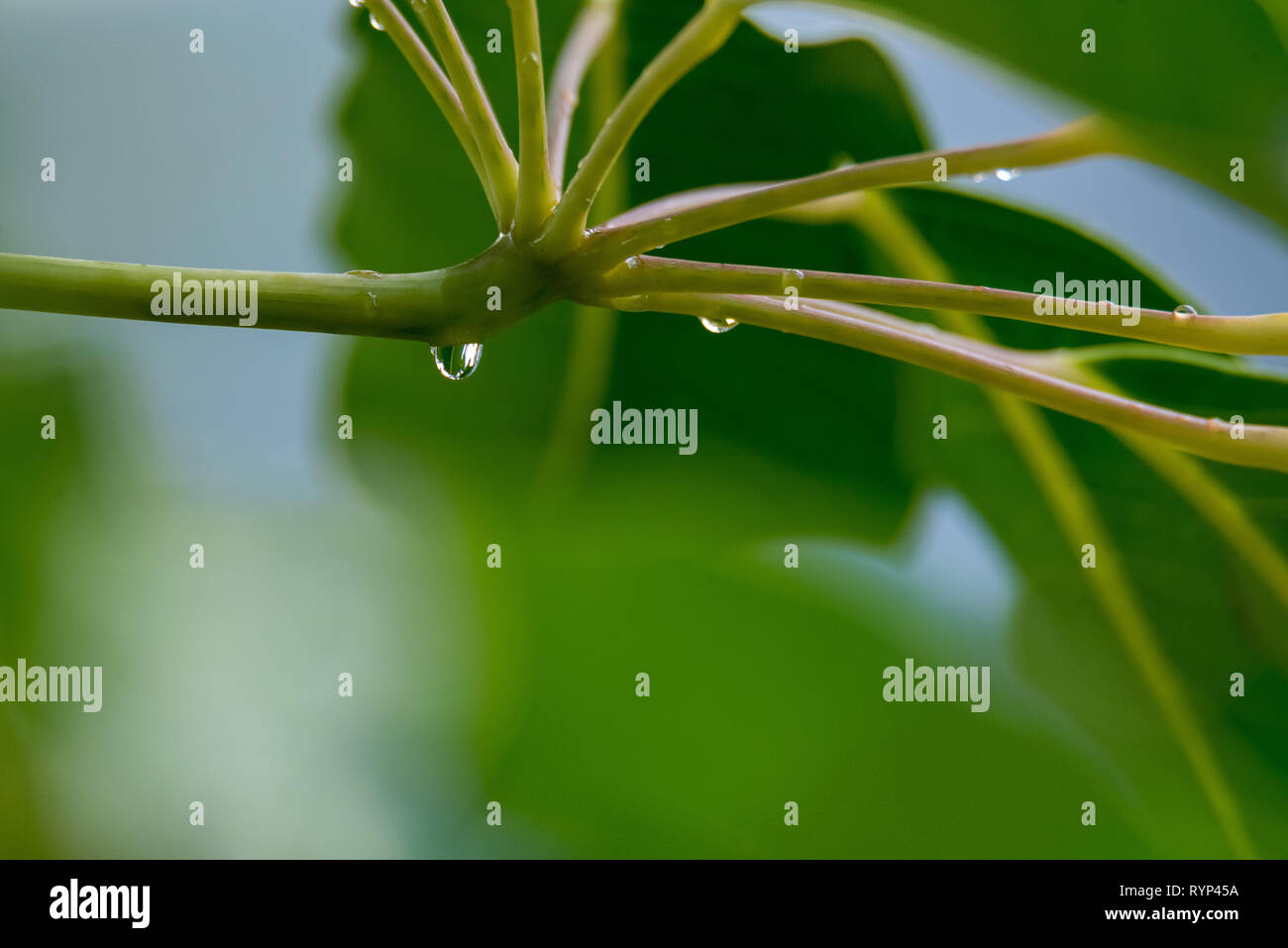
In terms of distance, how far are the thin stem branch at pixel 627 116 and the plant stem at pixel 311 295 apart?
0.02 metres

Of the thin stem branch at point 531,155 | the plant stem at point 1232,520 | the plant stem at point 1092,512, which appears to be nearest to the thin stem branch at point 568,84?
the thin stem branch at point 531,155

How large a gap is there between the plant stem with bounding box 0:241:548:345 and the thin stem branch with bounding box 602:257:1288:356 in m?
0.05

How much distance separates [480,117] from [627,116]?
6 cm

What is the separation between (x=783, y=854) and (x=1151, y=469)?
0.47 metres

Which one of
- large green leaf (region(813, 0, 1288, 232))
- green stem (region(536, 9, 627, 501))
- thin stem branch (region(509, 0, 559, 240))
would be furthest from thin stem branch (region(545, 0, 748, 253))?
green stem (region(536, 9, 627, 501))

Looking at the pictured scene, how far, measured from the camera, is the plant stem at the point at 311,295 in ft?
1.06

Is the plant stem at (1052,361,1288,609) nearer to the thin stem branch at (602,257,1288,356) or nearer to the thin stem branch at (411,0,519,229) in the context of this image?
the thin stem branch at (602,257,1288,356)

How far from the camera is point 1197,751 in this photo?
2.85ft

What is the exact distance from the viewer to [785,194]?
0.39 metres

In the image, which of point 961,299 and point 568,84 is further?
point 568,84

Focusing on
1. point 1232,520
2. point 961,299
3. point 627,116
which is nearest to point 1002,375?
point 961,299

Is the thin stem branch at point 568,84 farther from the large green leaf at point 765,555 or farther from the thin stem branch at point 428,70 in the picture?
the large green leaf at point 765,555

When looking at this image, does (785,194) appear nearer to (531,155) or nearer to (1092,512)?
(531,155)
